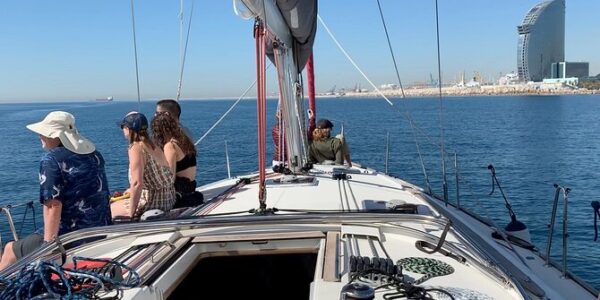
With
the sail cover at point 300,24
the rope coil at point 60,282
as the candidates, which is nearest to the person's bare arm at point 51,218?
the rope coil at point 60,282

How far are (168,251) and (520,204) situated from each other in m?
15.0

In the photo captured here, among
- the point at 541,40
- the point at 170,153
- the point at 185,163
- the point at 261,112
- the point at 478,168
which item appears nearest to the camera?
the point at 261,112

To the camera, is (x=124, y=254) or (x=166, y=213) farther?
(x=166, y=213)

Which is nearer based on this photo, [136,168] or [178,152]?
[136,168]

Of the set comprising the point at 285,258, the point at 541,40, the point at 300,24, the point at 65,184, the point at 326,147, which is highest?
the point at 541,40

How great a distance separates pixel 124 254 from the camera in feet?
11.1

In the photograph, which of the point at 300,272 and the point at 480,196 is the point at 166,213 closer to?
the point at 300,272

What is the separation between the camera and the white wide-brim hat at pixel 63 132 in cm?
382

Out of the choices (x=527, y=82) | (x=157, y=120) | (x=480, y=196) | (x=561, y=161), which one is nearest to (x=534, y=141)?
(x=561, y=161)

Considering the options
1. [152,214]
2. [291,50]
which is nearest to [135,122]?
[152,214]

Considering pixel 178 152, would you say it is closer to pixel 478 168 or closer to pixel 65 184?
pixel 65 184

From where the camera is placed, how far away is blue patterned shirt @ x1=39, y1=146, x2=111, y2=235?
371cm

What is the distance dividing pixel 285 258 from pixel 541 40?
19619 centimetres

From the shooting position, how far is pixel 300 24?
6.32 m
